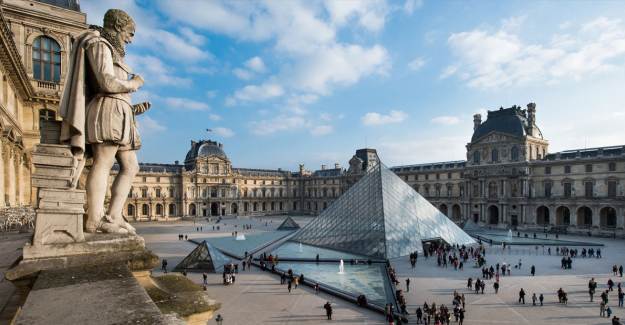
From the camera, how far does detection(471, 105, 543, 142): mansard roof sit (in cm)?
4194

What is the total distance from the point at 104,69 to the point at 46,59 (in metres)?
20.4

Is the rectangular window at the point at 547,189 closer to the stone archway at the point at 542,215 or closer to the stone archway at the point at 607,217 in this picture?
the stone archway at the point at 542,215

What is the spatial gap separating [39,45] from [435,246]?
28963 mm

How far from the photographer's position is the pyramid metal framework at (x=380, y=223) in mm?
24859

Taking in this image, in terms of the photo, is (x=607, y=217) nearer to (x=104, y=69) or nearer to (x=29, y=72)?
(x=104, y=69)

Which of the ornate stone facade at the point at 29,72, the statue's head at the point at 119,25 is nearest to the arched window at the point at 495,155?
the ornate stone facade at the point at 29,72

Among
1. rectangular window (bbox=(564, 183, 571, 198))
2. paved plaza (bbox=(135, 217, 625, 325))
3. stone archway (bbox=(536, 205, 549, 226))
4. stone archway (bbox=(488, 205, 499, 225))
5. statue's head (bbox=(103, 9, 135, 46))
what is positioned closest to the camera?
statue's head (bbox=(103, 9, 135, 46))

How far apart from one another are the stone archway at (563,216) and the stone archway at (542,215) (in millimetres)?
1408

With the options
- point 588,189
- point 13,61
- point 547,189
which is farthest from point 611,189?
point 13,61

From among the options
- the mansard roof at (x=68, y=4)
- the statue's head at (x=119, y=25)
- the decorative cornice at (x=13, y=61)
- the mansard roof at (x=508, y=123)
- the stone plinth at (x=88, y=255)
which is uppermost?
the mansard roof at (x=68, y=4)

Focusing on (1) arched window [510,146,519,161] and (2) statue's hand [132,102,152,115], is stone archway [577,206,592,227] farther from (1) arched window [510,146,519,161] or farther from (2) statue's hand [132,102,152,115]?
(2) statue's hand [132,102,152,115]

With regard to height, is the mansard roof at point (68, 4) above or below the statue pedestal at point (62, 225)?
above

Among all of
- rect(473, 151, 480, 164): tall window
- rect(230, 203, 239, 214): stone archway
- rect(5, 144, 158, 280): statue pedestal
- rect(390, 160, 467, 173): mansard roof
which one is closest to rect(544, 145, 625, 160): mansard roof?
rect(473, 151, 480, 164): tall window

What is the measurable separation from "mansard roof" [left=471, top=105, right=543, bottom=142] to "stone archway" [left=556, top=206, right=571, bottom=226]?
9460mm
